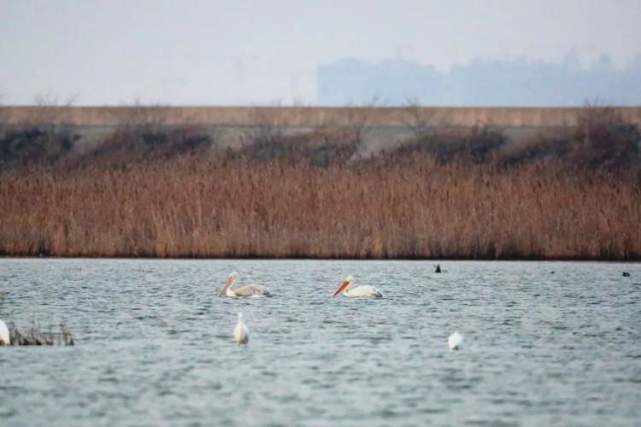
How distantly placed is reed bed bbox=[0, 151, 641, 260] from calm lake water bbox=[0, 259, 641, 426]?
4.81ft

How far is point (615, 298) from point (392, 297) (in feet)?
9.31

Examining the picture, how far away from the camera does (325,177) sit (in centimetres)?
2609

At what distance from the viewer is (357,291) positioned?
62.3ft

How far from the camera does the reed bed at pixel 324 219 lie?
80.7 feet

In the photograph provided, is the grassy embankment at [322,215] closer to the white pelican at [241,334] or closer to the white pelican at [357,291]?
the white pelican at [357,291]

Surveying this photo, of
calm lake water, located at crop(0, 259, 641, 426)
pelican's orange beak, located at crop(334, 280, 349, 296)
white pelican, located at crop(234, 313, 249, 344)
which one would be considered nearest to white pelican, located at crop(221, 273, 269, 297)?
calm lake water, located at crop(0, 259, 641, 426)

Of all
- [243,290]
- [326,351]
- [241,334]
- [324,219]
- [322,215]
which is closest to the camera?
[326,351]

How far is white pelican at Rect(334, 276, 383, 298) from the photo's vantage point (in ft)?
62.2

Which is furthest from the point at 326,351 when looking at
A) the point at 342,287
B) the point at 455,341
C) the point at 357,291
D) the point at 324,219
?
the point at 324,219

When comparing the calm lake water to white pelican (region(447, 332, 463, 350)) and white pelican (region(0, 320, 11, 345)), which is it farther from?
white pelican (region(0, 320, 11, 345))

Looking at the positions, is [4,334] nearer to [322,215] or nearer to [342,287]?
[342,287]

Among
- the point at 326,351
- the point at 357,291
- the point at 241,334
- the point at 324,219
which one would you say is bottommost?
the point at 326,351

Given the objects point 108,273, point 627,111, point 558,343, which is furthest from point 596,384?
point 627,111

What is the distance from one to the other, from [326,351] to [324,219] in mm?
10619
